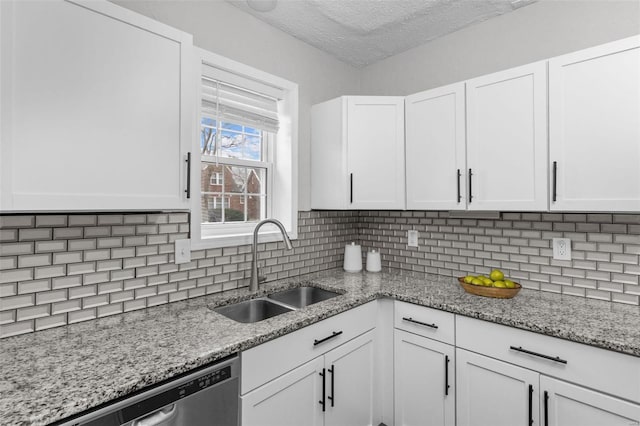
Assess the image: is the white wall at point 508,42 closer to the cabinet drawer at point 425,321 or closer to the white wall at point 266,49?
the white wall at point 266,49

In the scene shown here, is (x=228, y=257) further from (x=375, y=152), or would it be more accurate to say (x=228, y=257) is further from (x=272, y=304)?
(x=375, y=152)

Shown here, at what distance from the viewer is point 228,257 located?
2.00 meters

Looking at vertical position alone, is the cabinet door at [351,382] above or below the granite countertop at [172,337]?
below

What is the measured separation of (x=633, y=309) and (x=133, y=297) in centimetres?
239

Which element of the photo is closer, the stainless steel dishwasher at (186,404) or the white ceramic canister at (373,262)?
the stainless steel dishwasher at (186,404)

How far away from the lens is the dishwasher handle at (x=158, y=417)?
1.01 meters

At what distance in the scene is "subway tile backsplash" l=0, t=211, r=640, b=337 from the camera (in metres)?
1.33

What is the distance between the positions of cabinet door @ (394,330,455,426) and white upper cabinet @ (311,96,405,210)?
87cm

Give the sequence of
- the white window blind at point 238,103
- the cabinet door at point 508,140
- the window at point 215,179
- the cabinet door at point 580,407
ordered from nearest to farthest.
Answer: the cabinet door at point 580,407 → the cabinet door at point 508,140 → the white window blind at point 238,103 → the window at point 215,179

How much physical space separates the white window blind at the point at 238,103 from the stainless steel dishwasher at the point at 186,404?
1.40 m

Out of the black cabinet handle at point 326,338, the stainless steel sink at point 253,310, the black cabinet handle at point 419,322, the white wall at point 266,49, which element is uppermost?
the white wall at point 266,49

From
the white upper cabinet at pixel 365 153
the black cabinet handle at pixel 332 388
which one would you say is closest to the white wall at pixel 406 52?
the white upper cabinet at pixel 365 153

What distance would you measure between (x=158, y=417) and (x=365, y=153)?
5.92 feet

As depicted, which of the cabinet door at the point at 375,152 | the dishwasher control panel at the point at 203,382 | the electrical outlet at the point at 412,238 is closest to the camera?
the dishwasher control panel at the point at 203,382
